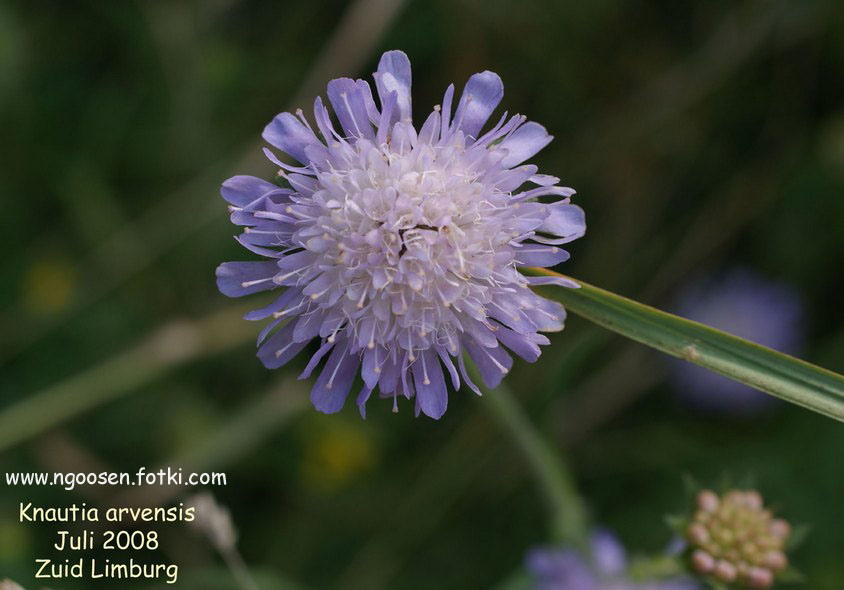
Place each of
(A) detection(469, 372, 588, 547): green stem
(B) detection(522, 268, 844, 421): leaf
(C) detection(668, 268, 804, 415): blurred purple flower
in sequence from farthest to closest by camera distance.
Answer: (C) detection(668, 268, 804, 415): blurred purple flower → (A) detection(469, 372, 588, 547): green stem → (B) detection(522, 268, 844, 421): leaf

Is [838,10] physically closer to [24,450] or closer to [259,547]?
[259,547]

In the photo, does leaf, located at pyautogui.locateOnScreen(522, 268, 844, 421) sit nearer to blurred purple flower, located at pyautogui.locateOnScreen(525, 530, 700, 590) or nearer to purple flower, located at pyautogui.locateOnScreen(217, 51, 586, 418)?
purple flower, located at pyautogui.locateOnScreen(217, 51, 586, 418)

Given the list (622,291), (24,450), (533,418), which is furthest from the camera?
(622,291)

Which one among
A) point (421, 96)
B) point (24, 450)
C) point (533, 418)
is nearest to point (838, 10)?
point (421, 96)

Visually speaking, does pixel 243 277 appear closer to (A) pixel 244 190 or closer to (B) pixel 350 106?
(A) pixel 244 190

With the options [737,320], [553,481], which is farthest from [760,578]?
[737,320]

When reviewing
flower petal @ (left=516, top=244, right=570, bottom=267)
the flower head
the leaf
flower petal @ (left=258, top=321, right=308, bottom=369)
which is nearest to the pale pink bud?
the flower head

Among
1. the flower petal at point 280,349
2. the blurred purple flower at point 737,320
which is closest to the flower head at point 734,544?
the flower petal at point 280,349
